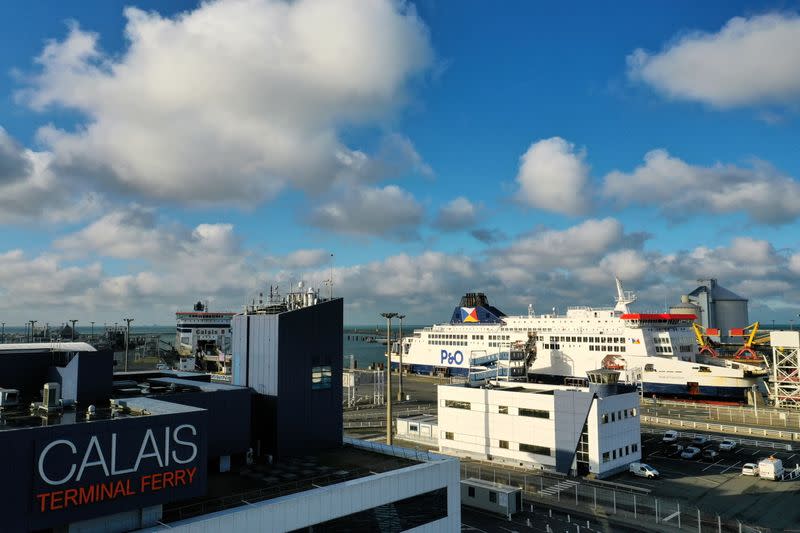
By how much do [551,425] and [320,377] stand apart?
25277 millimetres

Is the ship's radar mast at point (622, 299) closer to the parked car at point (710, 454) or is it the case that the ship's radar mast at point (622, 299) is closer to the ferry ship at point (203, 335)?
the parked car at point (710, 454)

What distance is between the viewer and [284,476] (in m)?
25.8

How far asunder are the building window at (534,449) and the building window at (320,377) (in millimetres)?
25153

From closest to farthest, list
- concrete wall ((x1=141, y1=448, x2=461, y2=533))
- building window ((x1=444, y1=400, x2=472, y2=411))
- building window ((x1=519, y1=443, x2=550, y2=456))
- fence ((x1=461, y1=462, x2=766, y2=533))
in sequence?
concrete wall ((x1=141, y1=448, x2=461, y2=533)) → fence ((x1=461, y1=462, x2=766, y2=533)) → building window ((x1=519, y1=443, x2=550, y2=456)) → building window ((x1=444, y1=400, x2=472, y2=411))

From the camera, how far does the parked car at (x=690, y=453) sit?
169ft

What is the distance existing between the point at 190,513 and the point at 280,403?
403 inches

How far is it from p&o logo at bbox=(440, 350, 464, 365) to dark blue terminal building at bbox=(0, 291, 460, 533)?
8880cm

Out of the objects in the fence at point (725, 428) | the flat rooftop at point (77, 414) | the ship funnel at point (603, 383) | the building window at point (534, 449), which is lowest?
the fence at point (725, 428)

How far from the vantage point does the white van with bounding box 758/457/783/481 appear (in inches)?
1737

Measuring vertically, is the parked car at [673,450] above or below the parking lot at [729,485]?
above

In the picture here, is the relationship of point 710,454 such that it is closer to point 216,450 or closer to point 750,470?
point 750,470

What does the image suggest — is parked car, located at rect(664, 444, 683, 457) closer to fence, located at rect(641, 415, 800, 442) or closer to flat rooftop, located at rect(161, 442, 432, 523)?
fence, located at rect(641, 415, 800, 442)

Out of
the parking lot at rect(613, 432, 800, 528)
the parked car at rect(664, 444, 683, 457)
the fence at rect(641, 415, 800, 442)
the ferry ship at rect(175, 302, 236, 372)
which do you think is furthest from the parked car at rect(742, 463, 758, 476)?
the ferry ship at rect(175, 302, 236, 372)

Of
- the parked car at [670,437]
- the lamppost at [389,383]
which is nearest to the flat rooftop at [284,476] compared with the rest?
the lamppost at [389,383]
